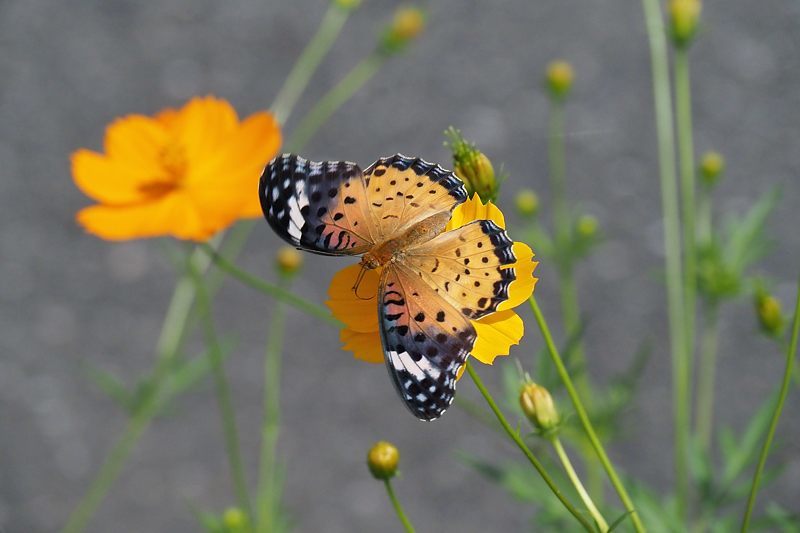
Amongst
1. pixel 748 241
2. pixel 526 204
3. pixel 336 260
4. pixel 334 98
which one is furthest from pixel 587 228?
pixel 334 98

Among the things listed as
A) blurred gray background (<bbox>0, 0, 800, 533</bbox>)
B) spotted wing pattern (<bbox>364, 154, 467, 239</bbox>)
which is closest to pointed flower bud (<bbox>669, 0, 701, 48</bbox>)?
spotted wing pattern (<bbox>364, 154, 467, 239</bbox>)

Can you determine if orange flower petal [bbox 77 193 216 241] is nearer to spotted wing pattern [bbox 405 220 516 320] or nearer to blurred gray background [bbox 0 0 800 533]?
spotted wing pattern [bbox 405 220 516 320]

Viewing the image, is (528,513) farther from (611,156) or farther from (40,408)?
(40,408)

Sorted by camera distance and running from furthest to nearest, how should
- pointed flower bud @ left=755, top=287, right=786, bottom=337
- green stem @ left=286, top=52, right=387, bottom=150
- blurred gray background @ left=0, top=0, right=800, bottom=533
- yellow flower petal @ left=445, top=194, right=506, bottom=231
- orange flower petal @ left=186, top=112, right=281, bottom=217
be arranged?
green stem @ left=286, top=52, right=387, bottom=150
blurred gray background @ left=0, top=0, right=800, bottom=533
orange flower petal @ left=186, top=112, right=281, bottom=217
pointed flower bud @ left=755, top=287, right=786, bottom=337
yellow flower petal @ left=445, top=194, right=506, bottom=231

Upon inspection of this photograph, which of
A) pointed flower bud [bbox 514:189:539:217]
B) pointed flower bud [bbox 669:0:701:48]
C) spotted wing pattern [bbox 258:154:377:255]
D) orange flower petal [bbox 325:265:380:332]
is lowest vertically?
orange flower petal [bbox 325:265:380:332]

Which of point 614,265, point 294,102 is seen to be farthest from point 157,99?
point 614,265

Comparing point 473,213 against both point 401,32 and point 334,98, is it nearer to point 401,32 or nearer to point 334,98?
point 401,32

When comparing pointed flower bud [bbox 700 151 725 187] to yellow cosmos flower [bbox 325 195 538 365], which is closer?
yellow cosmos flower [bbox 325 195 538 365]
